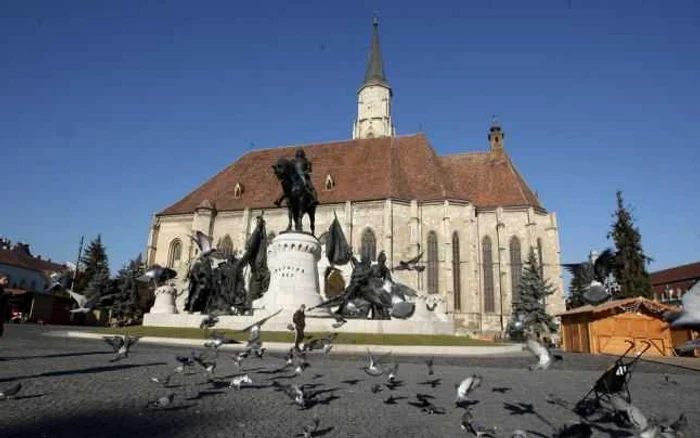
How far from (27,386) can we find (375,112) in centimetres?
4944

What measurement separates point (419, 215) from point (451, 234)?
291 cm

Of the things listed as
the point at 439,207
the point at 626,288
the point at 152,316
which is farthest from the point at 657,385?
the point at 439,207

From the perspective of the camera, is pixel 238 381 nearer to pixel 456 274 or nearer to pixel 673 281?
pixel 456 274

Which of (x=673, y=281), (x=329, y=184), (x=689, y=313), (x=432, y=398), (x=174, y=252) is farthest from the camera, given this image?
(x=673, y=281)

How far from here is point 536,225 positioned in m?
35.5

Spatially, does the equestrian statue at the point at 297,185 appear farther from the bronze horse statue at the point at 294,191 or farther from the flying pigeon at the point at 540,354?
the flying pigeon at the point at 540,354

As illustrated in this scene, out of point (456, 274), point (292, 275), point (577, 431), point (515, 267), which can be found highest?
point (515, 267)

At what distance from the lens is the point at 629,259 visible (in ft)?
97.2

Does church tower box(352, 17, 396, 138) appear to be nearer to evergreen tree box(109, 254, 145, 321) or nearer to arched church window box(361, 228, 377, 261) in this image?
arched church window box(361, 228, 377, 261)

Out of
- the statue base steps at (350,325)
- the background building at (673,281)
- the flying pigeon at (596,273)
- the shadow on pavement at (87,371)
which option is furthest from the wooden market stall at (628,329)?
the background building at (673,281)

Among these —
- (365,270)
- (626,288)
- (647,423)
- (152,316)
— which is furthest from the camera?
(626,288)

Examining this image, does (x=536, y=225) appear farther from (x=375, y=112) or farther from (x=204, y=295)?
(x=204, y=295)

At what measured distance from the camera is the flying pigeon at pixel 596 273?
8.38 meters

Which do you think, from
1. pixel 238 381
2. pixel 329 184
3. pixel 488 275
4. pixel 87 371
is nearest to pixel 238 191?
pixel 329 184
